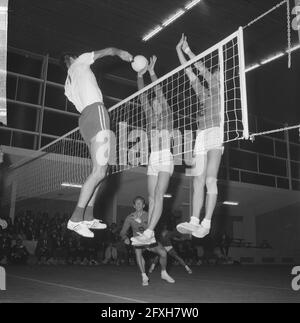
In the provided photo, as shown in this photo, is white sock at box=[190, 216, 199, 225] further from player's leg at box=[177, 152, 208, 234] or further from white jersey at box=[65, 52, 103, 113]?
white jersey at box=[65, 52, 103, 113]

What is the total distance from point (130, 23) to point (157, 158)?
24.6ft

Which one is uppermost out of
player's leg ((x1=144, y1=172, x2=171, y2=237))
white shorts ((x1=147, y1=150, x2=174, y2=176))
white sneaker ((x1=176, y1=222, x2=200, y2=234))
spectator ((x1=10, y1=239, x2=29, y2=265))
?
white shorts ((x1=147, y1=150, x2=174, y2=176))

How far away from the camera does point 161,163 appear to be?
13.6ft

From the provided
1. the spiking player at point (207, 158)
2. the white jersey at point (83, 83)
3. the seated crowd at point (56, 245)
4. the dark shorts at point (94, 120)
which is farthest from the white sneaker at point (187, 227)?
the seated crowd at point (56, 245)

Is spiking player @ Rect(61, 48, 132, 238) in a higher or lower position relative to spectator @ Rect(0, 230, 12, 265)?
higher

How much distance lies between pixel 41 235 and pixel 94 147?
8.03m

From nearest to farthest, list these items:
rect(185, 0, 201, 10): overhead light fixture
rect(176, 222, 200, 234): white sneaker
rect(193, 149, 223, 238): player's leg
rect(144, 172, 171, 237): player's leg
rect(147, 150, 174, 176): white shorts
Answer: rect(176, 222, 200, 234): white sneaker < rect(193, 149, 223, 238): player's leg < rect(144, 172, 171, 237): player's leg < rect(147, 150, 174, 176): white shorts < rect(185, 0, 201, 10): overhead light fixture

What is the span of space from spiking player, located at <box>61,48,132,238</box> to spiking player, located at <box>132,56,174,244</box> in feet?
1.77

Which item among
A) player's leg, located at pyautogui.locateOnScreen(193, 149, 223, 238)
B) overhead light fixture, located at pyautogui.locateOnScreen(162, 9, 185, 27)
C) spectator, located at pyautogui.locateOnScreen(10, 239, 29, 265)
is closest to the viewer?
player's leg, located at pyautogui.locateOnScreen(193, 149, 223, 238)

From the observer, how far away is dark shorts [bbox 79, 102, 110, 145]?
3.77 meters

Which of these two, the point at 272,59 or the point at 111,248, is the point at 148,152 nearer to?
the point at 111,248

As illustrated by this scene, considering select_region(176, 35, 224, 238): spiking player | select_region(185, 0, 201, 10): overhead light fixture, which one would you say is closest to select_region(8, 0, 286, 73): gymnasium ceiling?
select_region(185, 0, 201, 10): overhead light fixture

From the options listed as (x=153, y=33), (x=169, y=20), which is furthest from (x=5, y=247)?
(x=169, y=20)
